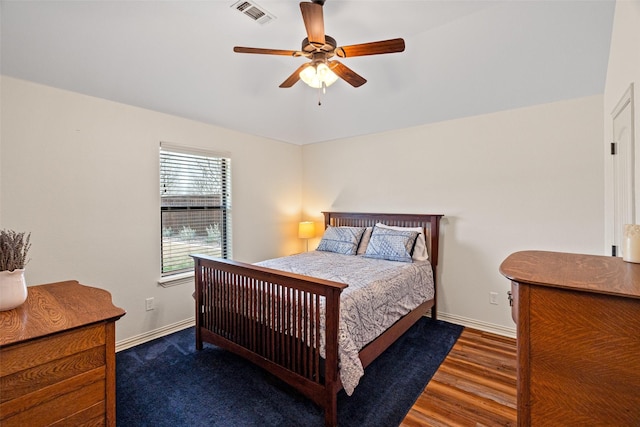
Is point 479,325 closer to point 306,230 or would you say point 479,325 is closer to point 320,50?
point 306,230

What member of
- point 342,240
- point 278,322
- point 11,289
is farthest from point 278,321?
point 342,240

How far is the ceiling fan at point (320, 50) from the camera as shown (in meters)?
1.75

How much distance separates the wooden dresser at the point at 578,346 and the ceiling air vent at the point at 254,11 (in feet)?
7.86

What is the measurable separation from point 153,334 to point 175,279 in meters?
0.56

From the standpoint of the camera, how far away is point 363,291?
2.24m

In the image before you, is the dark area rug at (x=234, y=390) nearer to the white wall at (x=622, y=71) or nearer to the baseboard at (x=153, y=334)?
the baseboard at (x=153, y=334)

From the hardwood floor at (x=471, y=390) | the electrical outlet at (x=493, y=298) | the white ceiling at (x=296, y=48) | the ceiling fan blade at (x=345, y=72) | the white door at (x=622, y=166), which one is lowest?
the hardwood floor at (x=471, y=390)

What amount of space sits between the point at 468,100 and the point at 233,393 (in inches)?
133

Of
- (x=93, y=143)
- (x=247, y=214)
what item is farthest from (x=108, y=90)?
(x=247, y=214)

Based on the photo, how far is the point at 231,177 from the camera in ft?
12.3

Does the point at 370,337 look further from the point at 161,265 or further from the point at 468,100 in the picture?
the point at 468,100

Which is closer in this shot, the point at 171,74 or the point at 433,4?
the point at 433,4

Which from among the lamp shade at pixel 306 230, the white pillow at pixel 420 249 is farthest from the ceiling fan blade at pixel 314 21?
the lamp shade at pixel 306 230

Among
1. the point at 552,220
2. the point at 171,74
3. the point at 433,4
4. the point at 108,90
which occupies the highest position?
the point at 433,4
